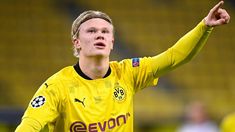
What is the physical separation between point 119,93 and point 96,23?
0.51 meters

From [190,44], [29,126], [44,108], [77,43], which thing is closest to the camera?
[29,126]

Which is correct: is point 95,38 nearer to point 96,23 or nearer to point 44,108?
point 96,23

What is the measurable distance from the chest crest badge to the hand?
751 millimetres

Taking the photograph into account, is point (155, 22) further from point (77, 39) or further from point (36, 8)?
point (77, 39)

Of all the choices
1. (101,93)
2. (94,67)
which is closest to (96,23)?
(94,67)

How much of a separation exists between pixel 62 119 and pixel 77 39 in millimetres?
581

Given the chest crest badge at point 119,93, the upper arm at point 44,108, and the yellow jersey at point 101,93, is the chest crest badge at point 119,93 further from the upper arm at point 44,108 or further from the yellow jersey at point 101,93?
the upper arm at point 44,108

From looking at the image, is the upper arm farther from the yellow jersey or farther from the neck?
the neck

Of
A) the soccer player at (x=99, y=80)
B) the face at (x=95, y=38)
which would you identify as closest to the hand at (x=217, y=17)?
the soccer player at (x=99, y=80)

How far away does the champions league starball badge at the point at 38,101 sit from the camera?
4317mm

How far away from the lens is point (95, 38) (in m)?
4.50

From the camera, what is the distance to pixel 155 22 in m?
13.1

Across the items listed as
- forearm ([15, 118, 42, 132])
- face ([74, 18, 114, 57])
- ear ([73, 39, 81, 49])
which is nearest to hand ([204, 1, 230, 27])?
face ([74, 18, 114, 57])

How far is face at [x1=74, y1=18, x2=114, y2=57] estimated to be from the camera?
4.50 meters
